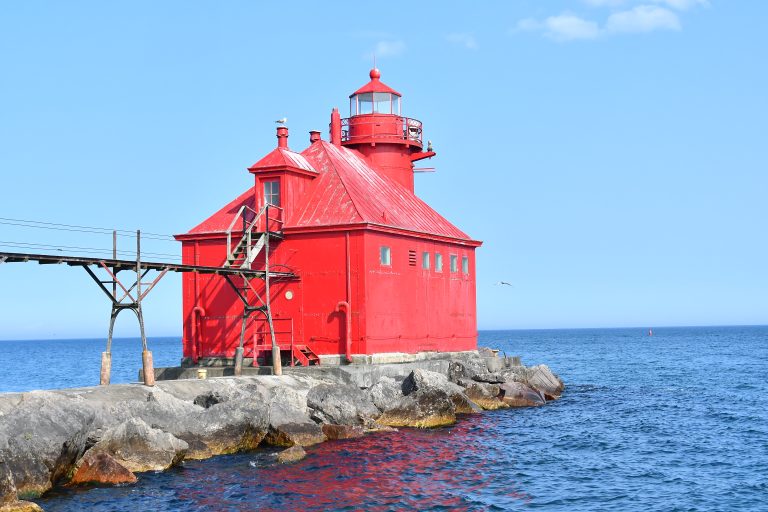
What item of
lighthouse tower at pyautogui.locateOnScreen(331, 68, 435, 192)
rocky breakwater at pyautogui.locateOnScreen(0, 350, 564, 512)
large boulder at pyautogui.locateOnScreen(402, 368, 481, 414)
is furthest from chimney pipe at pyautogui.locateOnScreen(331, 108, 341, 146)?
large boulder at pyautogui.locateOnScreen(402, 368, 481, 414)

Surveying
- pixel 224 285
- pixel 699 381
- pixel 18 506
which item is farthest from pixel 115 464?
pixel 699 381

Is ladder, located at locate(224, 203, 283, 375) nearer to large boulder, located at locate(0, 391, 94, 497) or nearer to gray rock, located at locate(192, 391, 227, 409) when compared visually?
gray rock, located at locate(192, 391, 227, 409)

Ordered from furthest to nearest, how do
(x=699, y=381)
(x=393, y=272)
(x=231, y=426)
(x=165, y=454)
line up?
(x=699, y=381)
(x=393, y=272)
(x=231, y=426)
(x=165, y=454)

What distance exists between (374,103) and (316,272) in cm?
1077

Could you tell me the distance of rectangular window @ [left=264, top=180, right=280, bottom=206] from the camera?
3031 cm

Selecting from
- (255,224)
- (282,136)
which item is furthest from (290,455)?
(282,136)

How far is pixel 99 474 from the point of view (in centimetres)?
1788

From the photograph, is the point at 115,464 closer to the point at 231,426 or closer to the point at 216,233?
the point at 231,426

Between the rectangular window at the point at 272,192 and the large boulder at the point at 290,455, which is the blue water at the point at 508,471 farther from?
the rectangular window at the point at 272,192

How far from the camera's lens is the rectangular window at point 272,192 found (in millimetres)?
30312

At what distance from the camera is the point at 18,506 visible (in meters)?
15.1

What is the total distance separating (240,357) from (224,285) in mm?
3843

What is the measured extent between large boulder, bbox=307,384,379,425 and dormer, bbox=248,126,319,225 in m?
7.51

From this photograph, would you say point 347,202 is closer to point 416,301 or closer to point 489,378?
point 416,301
